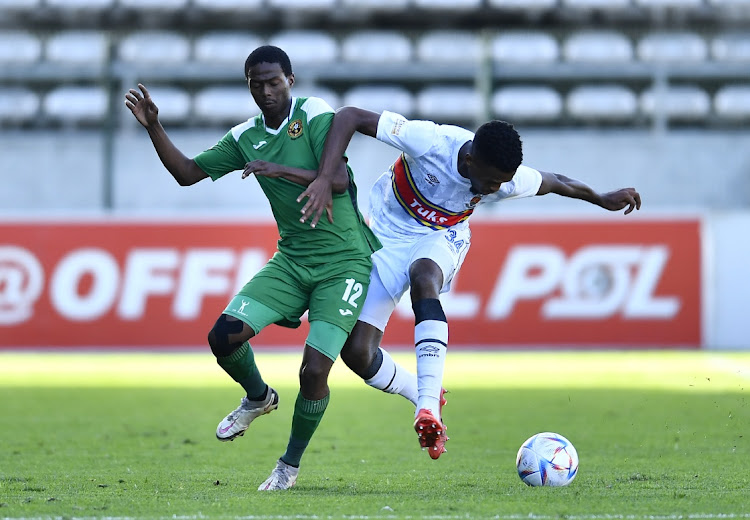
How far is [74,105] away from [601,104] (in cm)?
904

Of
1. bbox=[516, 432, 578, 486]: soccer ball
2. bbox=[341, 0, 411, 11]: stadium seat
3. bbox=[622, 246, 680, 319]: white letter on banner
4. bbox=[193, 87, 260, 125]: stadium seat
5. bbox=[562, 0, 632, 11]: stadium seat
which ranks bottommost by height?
bbox=[622, 246, 680, 319]: white letter on banner

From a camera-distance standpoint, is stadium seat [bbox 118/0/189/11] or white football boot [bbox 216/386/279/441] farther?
stadium seat [bbox 118/0/189/11]

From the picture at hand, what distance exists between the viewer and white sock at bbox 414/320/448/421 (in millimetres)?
5684

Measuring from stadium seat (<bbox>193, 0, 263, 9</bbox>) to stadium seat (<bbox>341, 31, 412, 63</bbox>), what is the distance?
1.71 meters

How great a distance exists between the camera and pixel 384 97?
20453 millimetres

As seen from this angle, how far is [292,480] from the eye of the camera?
562 cm

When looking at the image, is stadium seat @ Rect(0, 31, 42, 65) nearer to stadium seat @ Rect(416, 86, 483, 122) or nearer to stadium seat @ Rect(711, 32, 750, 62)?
stadium seat @ Rect(416, 86, 483, 122)

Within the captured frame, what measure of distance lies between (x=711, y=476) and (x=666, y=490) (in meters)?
0.60

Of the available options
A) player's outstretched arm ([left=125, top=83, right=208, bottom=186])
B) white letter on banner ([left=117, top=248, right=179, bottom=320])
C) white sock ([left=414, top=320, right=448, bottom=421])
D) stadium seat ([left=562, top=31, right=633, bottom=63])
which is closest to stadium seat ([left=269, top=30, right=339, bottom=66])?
stadium seat ([left=562, top=31, right=633, bottom=63])

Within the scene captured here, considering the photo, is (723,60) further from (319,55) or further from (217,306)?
(217,306)

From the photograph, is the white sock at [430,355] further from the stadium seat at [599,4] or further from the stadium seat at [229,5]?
the stadium seat at [229,5]

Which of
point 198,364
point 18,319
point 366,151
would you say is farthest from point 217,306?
point 366,151

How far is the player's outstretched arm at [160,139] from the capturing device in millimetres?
5961


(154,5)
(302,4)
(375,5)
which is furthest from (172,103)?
Result: (375,5)
